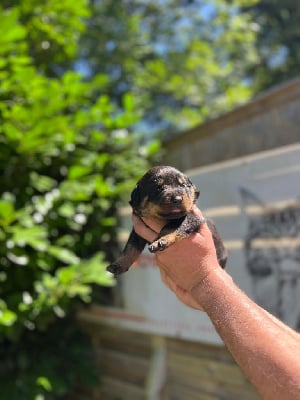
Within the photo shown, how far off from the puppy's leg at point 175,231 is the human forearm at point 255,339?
115 millimetres

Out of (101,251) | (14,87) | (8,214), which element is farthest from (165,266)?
(101,251)

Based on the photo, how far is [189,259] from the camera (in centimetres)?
133

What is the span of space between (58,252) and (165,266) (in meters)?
2.47

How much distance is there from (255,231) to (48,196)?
4.61ft

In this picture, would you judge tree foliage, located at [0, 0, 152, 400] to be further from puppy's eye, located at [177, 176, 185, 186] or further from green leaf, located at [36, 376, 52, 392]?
puppy's eye, located at [177, 176, 185, 186]

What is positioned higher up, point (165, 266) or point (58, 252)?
point (165, 266)

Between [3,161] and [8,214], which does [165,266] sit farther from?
[3,161]

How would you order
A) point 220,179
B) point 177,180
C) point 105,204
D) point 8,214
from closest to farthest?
point 177,180 < point 8,214 < point 220,179 < point 105,204

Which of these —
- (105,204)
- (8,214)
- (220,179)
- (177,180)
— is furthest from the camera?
(105,204)

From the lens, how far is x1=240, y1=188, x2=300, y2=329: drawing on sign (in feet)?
10.3

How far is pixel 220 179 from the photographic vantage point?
3.68m

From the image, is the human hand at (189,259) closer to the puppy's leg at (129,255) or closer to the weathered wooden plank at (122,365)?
the puppy's leg at (129,255)

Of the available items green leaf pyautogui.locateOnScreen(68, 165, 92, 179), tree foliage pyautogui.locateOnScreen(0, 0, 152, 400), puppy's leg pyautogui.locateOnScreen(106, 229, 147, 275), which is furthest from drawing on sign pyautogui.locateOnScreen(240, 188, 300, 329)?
puppy's leg pyautogui.locateOnScreen(106, 229, 147, 275)

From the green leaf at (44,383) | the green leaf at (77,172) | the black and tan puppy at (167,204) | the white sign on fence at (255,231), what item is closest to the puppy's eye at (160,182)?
the black and tan puppy at (167,204)
